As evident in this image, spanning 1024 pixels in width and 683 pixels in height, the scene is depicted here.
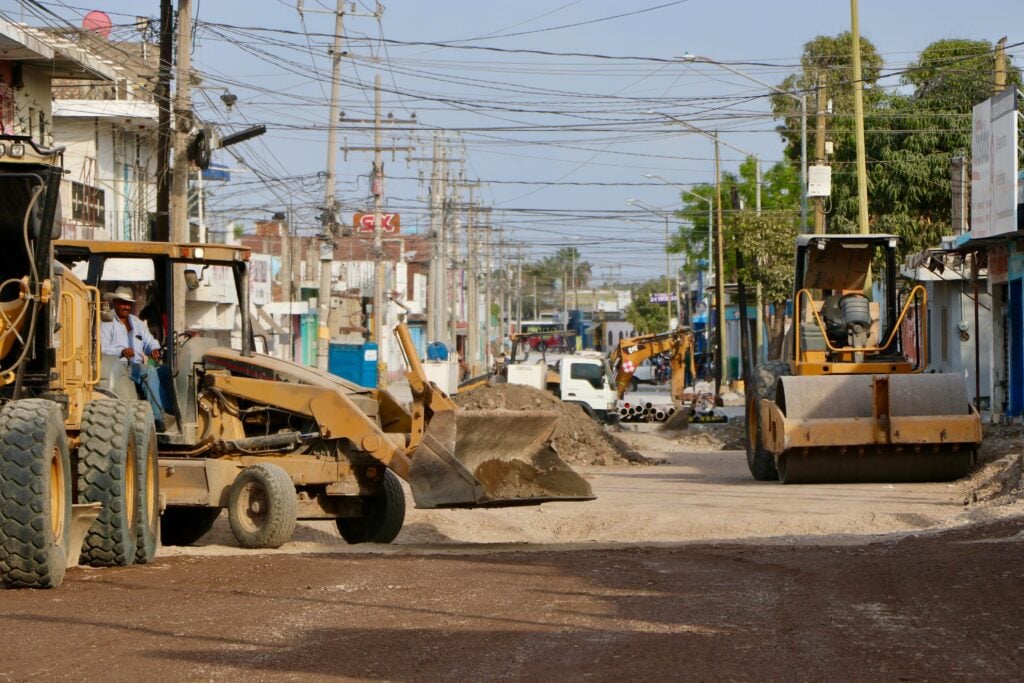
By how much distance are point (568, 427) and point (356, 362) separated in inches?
903

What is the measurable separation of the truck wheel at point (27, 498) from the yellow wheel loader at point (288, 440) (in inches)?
136

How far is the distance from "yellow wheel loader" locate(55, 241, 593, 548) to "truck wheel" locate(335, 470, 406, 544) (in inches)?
0.5

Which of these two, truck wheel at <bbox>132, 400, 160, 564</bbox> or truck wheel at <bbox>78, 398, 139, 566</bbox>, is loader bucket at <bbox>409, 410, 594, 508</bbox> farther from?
truck wheel at <bbox>78, 398, 139, 566</bbox>

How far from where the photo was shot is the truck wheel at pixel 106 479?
10914mm

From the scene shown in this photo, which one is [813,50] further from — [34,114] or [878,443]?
[878,443]

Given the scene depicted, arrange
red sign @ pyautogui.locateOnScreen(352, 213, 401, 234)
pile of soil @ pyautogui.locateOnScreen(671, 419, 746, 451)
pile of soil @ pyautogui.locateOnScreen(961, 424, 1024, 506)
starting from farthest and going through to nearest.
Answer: red sign @ pyautogui.locateOnScreen(352, 213, 401, 234) → pile of soil @ pyautogui.locateOnScreen(671, 419, 746, 451) → pile of soil @ pyautogui.locateOnScreen(961, 424, 1024, 506)

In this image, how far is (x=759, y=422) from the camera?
21.5 metres

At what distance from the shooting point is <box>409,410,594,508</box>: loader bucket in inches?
523

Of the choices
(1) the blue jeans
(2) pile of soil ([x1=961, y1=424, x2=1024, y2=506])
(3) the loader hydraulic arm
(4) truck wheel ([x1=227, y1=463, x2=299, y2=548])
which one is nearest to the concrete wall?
(2) pile of soil ([x1=961, y1=424, x2=1024, y2=506])

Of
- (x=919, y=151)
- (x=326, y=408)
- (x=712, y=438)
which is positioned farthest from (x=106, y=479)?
(x=919, y=151)

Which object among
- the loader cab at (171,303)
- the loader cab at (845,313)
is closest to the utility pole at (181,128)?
the loader cab at (845,313)

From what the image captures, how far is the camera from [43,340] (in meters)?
10.1

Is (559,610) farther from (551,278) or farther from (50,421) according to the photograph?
(551,278)

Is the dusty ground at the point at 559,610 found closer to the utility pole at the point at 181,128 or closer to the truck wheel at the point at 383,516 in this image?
the truck wheel at the point at 383,516
